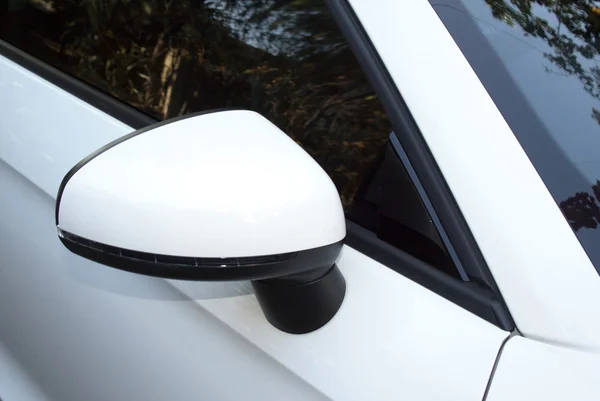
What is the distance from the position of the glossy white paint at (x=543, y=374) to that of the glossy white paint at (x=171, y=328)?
0.07 feet

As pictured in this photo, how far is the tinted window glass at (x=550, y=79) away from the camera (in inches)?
34.9

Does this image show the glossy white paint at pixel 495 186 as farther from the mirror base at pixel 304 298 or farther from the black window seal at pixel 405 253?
the mirror base at pixel 304 298

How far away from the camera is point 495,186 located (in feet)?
2.79

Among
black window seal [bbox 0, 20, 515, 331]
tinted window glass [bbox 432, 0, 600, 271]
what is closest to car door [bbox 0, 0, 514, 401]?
black window seal [bbox 0, 20, 515, 331]

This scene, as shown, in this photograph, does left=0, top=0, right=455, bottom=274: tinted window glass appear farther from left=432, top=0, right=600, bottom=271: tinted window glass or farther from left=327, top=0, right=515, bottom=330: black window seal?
left=432, top=0, right=600, bottom=271: tinted window glass

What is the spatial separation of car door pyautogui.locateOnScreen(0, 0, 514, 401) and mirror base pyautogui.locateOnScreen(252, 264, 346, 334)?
2 centimetres

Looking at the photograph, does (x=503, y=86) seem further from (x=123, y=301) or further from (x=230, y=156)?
(x=123, y=301)

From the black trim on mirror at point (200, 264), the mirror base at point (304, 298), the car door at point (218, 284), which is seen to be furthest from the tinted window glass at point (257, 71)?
the black trim on mirror at point (200, 264)

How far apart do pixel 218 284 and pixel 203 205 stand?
0.33 metres

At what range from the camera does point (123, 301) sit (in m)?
1.18

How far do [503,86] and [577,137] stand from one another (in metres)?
0.13

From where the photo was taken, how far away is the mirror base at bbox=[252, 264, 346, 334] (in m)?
0.92

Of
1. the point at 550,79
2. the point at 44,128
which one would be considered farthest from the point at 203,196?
the point at 44,128

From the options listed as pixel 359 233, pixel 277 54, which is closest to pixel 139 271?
pixel 359 233
